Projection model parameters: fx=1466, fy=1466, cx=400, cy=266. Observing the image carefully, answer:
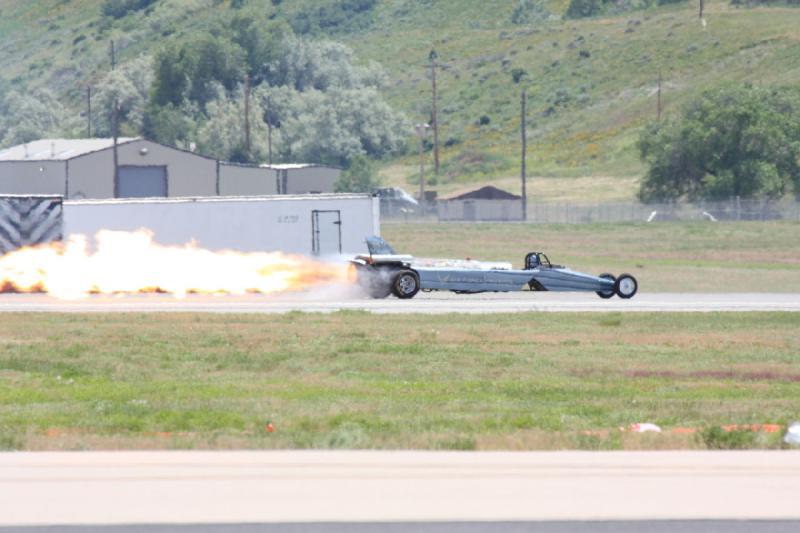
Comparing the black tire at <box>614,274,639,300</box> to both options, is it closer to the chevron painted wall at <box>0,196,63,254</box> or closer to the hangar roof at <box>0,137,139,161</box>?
the chevron painted wall at <box>0,196,63,254</box>

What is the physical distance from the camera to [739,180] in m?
103

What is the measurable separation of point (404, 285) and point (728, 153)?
67532 millimetres

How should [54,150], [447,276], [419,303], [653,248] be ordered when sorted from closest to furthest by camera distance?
[419,303] → [447,276] → [653,248] → [54,150]

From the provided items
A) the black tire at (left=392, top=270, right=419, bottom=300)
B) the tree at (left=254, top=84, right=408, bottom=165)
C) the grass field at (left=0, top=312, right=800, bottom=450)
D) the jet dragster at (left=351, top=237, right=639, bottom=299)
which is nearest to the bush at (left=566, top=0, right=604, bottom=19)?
the tree at (left=254, top=84, right=408, bottom=165)

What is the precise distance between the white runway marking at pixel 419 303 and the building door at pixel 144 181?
5927 centimetres

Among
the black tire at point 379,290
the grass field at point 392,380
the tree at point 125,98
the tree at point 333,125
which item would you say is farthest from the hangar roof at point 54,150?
the grass field at point 392,380

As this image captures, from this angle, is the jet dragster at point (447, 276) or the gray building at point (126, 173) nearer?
the jet dragster at point (447, 276)

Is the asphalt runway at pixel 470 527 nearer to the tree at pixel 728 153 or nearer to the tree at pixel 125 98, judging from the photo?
the tree at pixel 728 153

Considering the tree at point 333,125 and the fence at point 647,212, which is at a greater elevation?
the tree at point 333,125

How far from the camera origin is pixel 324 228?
5006cm

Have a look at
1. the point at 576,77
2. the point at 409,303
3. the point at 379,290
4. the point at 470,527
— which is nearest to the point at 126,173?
the point at 379,290

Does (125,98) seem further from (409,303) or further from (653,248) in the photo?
(409,303)

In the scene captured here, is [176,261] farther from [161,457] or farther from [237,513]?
[237,513]

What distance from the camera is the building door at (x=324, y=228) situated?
4988 centimetres
